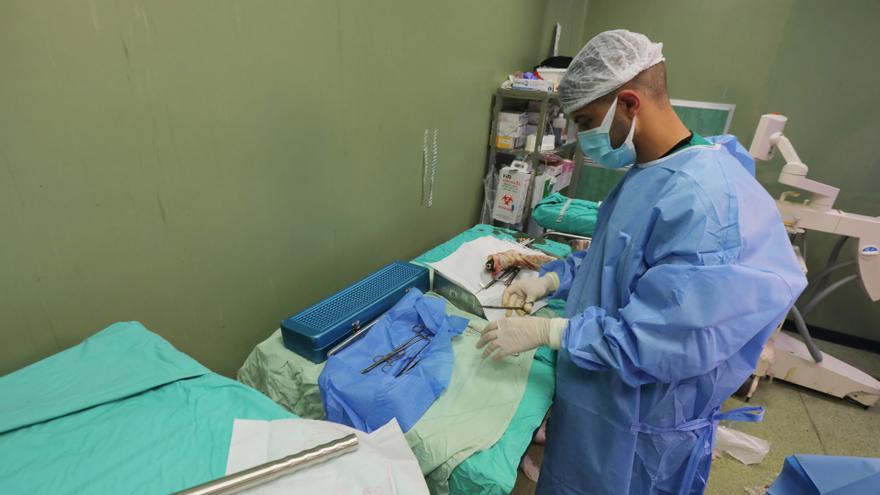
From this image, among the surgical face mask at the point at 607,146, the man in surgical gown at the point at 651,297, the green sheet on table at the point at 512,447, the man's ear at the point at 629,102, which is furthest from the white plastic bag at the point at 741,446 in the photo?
the man's ear at the point at 629,102

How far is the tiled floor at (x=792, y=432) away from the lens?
1802 mm

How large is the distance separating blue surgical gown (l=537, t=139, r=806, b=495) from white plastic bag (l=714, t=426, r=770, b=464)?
0.95 metres

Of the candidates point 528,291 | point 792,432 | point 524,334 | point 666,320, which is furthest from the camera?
point 792,432

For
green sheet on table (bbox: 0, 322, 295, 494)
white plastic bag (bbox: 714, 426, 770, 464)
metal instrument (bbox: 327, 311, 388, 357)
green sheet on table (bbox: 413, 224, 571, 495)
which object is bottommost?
white plastic bag (bbox: 714, 426, 770, 464)

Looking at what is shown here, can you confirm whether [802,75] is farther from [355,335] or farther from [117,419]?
[117,419]

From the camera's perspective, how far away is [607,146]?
40.7 inches

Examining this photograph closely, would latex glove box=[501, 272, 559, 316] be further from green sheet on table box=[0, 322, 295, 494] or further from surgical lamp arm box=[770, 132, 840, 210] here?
surgical lamp arm box=[770, 132, 840, 210]

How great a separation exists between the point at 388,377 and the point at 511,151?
176cm

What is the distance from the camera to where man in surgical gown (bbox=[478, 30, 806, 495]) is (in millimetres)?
818

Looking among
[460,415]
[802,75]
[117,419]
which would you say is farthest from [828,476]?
[802,75]

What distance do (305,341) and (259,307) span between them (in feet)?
1.21

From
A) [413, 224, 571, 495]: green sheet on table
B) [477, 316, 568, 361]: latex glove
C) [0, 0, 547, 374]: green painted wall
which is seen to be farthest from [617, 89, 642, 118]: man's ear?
[0, 0, 547, 374]: green painted wall

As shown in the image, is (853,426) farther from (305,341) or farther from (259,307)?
(259,307)

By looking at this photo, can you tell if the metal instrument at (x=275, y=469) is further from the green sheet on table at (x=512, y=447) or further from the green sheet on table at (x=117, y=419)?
the green sheet on table at (x=512, y=447)
